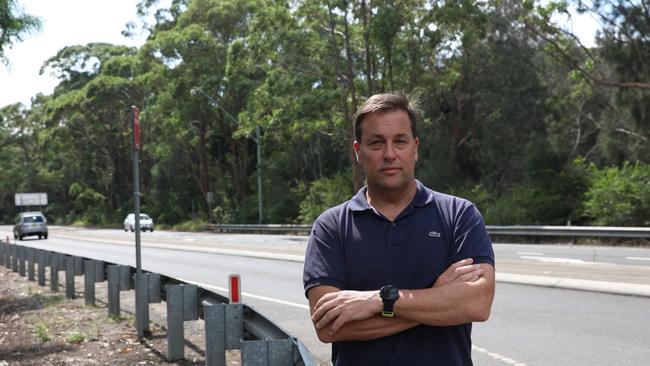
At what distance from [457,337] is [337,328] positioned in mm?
468

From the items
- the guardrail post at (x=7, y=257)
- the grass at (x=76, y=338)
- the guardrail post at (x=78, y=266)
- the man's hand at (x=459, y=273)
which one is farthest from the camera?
the guardrail post at (x=7, y=257)

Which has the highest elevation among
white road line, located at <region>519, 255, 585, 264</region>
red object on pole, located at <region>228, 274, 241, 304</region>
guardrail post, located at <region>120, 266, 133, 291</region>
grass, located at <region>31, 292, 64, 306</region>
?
red object on pole, located at <region>228, 274, 241, 304</region>

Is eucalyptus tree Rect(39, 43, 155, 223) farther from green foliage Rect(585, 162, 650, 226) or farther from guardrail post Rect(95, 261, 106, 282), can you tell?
guardrail post Rect(95, 261, 106, 282)

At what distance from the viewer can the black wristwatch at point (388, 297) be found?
2.55 meters

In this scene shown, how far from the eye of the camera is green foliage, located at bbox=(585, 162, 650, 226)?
22592 mm

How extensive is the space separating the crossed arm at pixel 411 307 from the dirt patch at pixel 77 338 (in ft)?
14.6

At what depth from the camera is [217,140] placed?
174ft

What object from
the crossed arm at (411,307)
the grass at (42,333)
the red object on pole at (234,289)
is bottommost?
the grass at (42,333)

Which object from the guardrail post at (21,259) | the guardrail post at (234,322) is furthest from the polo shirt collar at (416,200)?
the guardrail post at (21,259)

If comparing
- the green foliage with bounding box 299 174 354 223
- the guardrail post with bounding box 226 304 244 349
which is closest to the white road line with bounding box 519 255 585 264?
the guardrail post with bounding box 226 304 244 349

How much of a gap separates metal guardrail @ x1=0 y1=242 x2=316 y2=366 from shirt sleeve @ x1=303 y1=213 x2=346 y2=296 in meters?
0.75

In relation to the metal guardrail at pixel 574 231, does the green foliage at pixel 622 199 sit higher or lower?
higher

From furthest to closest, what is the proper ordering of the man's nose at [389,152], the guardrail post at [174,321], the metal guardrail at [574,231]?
the metal guardrail at [574,231]
the guardrail post at [174,321]
the man's nose at [389,152]

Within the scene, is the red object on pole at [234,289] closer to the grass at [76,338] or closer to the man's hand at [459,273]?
the man's hand at [459,273]
